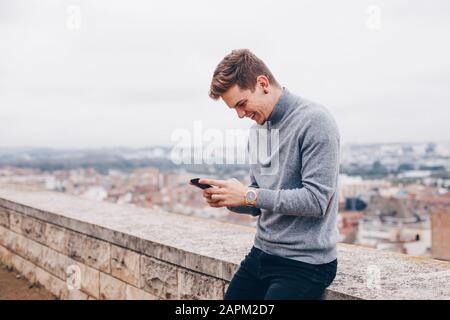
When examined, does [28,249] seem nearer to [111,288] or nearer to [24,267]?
[24,267]

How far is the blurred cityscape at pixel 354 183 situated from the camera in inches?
1436

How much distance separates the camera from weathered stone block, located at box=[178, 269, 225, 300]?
273cm

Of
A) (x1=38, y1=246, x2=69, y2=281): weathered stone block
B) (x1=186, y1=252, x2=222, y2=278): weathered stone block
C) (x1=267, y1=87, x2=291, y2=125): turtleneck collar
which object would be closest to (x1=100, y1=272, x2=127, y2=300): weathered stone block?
(x1=38, y1=246, x2=69, y2=281): weathered stone block

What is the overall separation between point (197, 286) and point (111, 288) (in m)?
1.13

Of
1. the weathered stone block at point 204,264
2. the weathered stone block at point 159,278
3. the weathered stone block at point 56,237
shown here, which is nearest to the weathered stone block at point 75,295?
the weathered stone block at point 56,237

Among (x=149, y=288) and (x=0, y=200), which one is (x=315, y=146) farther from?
(x=0, y=200)

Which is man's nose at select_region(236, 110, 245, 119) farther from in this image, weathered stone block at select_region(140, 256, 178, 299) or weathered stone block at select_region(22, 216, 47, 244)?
weathered stone block at select_region(22, 216, 47, 244)

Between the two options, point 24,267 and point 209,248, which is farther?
point 24,267

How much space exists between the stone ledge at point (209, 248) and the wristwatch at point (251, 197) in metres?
0.48

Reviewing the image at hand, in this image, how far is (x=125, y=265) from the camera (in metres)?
3.59

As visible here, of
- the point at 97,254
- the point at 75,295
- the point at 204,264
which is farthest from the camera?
the point at 75,295

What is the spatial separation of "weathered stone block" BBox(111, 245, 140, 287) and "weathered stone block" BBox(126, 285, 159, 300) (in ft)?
0.13

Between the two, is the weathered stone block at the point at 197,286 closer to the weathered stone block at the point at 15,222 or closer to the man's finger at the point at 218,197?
the man's finger at the point at 218,197

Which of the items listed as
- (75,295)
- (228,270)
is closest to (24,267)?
(75,295)
